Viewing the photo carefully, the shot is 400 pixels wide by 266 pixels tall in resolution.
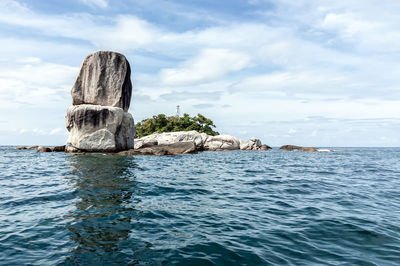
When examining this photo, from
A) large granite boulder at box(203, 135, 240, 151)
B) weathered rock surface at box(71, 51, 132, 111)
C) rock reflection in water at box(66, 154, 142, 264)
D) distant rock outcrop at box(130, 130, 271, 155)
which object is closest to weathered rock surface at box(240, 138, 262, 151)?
distant rock outcrop at box(130, 130, 271, 155)

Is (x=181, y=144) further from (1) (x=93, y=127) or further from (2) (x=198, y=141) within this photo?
(1) (x=93, y=127)

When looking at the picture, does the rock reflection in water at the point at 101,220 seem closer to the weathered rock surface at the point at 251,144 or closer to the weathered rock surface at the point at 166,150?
the weathered rock surface at the point at 166,150

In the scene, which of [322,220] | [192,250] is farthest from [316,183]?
[192,250]

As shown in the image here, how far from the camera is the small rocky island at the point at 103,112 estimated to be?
25984mm

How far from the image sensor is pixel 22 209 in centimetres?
657

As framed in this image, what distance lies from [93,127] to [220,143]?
2352 cm

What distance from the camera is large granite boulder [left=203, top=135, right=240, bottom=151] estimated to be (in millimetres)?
43656

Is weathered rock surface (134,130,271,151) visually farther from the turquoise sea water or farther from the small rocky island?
the turquoise sea water

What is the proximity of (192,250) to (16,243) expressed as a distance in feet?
10.6

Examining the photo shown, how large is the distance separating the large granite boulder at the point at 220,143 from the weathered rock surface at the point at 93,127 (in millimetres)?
19918

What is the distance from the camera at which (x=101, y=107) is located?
26.4 m

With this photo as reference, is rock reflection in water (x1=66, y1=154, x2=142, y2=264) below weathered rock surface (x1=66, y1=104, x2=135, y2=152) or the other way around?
below

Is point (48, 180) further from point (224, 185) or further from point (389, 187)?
point (389, 187)

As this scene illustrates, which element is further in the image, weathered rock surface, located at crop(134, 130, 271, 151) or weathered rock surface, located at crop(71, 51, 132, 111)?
weathered rock surface, located at crop(134, 130, 271, 151)
